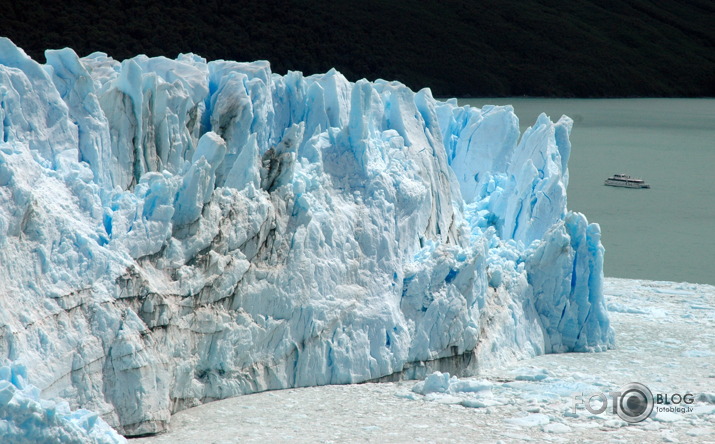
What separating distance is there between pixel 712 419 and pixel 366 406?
2483 millimetres

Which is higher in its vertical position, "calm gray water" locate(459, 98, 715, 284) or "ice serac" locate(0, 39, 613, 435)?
"calm gray water" locate(459, 98, 715, 284)

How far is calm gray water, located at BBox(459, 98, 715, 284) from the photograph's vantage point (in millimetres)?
15961

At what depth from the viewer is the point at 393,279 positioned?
7988mm

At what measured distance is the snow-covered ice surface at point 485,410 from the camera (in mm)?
6254

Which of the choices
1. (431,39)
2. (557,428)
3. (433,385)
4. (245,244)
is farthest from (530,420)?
(431,39)

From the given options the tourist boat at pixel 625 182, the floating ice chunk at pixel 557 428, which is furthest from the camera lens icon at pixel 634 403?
the tourist boat at pixel 625 182

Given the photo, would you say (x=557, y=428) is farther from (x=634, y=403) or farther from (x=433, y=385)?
(x=433, y=385)

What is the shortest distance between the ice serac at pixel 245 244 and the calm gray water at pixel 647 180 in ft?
20.4

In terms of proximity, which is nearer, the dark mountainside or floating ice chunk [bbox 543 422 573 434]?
floating ice chunk [bbox 543 422 573 434]

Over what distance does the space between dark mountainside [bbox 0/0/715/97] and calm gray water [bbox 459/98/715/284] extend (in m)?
2.68

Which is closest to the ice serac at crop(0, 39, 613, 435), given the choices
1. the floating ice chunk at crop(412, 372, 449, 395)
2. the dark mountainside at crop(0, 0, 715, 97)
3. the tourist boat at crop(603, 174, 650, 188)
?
the floating ice chunk at crop(412, 372, 449, 395)

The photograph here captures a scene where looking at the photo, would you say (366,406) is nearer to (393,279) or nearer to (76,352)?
(393,279)

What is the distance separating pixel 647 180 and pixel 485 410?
57.2 feet

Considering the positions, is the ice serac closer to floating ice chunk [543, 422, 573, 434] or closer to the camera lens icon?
the camera lens icon
